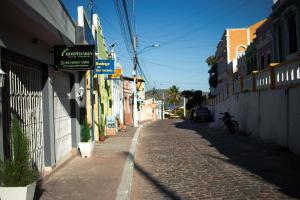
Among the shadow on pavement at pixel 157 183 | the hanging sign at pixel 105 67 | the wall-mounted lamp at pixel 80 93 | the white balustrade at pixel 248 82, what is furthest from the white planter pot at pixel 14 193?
the white balustrade at pixel 248 82

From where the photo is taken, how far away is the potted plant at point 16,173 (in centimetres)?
550

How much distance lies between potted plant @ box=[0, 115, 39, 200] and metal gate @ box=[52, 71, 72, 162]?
193 inches

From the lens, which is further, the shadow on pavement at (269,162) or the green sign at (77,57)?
the green sign at (77,57)

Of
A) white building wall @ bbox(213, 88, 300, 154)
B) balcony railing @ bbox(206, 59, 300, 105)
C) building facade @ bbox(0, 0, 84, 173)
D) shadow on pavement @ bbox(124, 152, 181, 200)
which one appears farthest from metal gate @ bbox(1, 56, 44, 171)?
balcony railing @ bbox(206, 59, 300, 105)

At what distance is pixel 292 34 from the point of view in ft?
69.1

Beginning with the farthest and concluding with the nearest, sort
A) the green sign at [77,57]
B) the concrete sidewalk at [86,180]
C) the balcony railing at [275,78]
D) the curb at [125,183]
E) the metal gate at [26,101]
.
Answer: the balcony railing at [275,78]
the green sign at [77,57]
the concrete sidewalk at [86,180]
the curb at [125,183]
the metal gate at [26,101]

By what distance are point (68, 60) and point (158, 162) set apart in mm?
3932

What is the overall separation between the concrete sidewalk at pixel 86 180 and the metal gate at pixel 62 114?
0.47m

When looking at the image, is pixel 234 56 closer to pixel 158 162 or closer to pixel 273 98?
pixel 273 98

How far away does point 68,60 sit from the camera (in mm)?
10367

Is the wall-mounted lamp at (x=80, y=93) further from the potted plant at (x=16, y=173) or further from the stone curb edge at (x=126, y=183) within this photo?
the potted plant at (x=16, y=173)

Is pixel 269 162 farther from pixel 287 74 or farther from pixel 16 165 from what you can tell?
pixel 16 165

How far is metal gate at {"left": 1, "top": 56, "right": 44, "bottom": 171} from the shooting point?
7102 millimetres

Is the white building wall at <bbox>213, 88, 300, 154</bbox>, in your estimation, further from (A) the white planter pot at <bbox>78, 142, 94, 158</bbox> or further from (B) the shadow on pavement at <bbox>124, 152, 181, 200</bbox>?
(A) the white planter pot at <bbox>78, 142, 94, 158</bbox>
